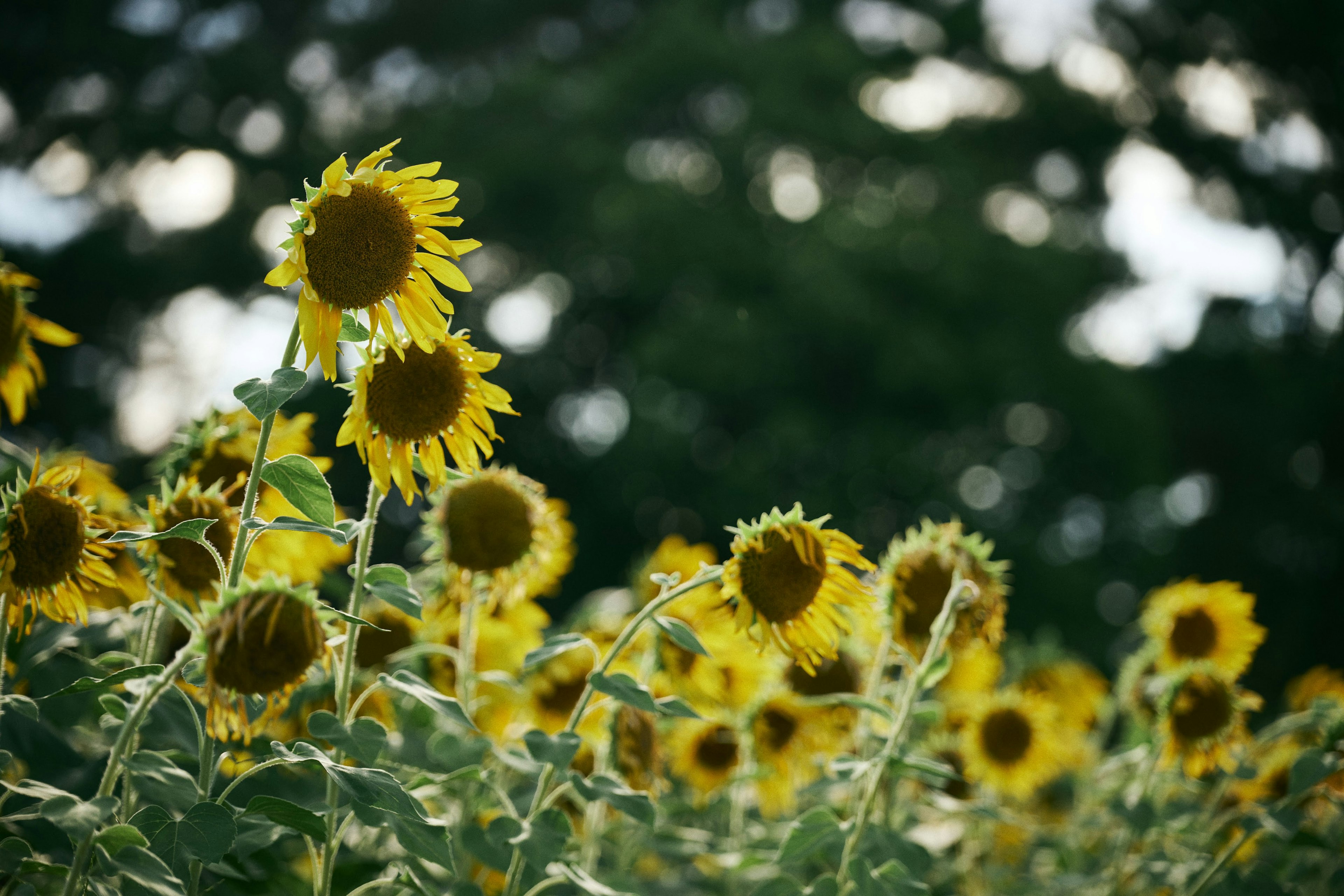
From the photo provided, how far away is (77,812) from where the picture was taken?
94 centimetres

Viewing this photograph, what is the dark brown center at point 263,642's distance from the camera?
0.90 meters

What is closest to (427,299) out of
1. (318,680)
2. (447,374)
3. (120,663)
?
(447,374)

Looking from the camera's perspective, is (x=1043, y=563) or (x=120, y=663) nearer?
(x=120, y=663)

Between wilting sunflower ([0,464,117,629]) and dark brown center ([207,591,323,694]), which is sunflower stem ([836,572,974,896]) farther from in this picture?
wilting sunflower ([0,464,117,629])

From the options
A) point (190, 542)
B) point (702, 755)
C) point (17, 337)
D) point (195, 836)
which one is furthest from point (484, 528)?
point (702, 755)

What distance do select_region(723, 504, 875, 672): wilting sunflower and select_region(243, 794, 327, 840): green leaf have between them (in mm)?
533

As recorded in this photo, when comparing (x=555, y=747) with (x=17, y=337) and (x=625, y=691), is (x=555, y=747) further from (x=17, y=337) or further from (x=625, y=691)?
(x=17, y=337)

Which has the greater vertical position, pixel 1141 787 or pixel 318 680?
pixel 318 680

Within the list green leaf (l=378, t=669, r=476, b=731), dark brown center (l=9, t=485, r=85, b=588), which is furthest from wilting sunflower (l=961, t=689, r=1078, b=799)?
dark brown center (l=9, t=485, r=85, b=588)

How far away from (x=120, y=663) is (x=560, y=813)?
797mm

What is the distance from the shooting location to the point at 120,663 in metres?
1.59

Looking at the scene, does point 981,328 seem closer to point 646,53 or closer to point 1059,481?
point 1059,481

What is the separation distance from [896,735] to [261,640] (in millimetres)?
810

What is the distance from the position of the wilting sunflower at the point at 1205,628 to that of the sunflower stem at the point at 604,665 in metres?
1.49
